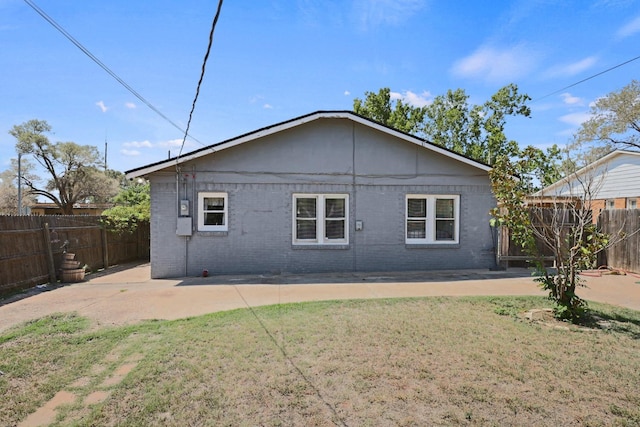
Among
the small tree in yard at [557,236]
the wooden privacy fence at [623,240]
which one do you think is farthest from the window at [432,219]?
the small tree in yard at [557,236]

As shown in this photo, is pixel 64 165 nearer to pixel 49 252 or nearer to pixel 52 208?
pixel 52 208

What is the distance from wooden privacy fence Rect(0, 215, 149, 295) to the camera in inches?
331

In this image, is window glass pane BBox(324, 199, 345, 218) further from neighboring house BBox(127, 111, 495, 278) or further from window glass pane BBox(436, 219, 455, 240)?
window glass pane BBox(436, 219, 455, 240)

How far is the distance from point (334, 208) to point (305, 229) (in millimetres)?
1111

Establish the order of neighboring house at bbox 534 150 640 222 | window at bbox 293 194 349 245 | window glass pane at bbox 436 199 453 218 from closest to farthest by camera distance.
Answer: window at bbox 293 194 349 245 → window glass pane at bbox 436 199 453 218 → neighboring house at bbox 534 150 640 222

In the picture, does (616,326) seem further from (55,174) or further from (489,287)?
(55,174)

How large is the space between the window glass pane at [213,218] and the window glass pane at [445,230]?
676 centimetres

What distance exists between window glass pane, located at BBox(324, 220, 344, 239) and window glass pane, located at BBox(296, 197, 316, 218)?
59 centimetres

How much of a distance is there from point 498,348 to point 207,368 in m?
3.66

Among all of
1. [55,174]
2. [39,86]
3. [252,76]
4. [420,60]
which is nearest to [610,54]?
[420,60]

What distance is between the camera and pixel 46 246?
31.7ft

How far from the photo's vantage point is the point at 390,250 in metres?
11.2

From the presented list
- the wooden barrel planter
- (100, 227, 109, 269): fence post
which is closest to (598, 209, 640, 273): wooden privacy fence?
the wooden barrel planter

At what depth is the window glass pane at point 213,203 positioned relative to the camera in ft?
35.3
